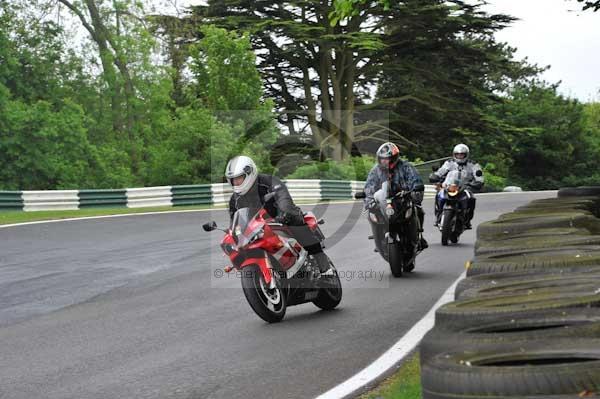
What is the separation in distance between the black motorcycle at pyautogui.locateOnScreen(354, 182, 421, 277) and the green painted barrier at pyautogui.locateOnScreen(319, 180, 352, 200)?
2010 cm

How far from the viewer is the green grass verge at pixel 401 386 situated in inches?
244

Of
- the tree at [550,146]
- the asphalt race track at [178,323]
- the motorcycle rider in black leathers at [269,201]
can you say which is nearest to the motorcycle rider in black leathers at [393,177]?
the asphalt race track at [178,323]

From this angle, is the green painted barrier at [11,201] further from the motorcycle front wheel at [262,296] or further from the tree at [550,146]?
the tree at [550,146]

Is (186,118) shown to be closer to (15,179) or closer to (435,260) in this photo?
(15,179)

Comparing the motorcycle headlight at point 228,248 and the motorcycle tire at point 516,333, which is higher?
the motorcycle headlight at point 228,248

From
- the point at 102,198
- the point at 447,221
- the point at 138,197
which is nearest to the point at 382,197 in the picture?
the point at 447,221

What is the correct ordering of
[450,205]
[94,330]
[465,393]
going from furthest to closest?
[450,205], [94,330], [465,393]

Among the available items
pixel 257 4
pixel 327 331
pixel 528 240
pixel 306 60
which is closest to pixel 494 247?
pixel 528 240

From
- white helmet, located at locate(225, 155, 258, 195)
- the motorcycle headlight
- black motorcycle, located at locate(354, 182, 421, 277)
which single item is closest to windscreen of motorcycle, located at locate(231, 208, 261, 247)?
the motorcycle headlight

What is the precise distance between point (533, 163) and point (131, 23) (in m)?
29.4

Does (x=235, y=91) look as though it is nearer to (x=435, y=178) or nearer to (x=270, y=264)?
(x=435, y=178)

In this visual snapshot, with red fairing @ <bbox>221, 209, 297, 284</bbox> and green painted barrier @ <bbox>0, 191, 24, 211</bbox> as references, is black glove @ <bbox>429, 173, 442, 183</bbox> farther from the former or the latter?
green painted barrier @ <bbox>0, 191, 24, 211</bbox>

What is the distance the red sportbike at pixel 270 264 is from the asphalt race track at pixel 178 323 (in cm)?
23

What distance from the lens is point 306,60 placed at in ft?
141
